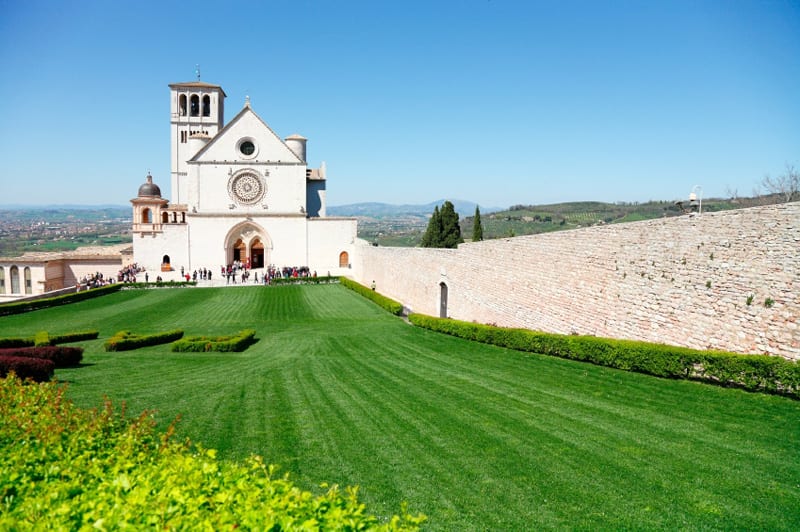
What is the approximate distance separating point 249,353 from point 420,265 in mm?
12281

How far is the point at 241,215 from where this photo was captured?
44.8m

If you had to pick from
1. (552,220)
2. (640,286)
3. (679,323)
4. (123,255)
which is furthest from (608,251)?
(552,220)

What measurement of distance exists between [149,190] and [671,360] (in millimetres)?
46859

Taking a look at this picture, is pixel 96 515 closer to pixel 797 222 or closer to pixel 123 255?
pixel 797 222

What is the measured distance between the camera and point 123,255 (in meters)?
45.3

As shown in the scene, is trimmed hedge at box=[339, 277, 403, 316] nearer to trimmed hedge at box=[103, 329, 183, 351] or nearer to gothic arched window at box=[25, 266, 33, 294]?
trimmed hedge at box=[103, 329, 183, 351]

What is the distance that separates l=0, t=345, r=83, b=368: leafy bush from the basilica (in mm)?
31196

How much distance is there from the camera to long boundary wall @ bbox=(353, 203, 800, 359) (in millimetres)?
9180

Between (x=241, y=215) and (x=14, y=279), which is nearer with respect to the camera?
(x=14, y=279)

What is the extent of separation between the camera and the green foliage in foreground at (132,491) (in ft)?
10.00

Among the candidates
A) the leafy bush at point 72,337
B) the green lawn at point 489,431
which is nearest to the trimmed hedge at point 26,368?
the green lawn at point 489,431

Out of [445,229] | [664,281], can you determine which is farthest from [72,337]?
[445,229]

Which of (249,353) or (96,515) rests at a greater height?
(96,515)

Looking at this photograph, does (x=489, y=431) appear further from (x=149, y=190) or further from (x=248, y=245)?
(x=149, y=190)
